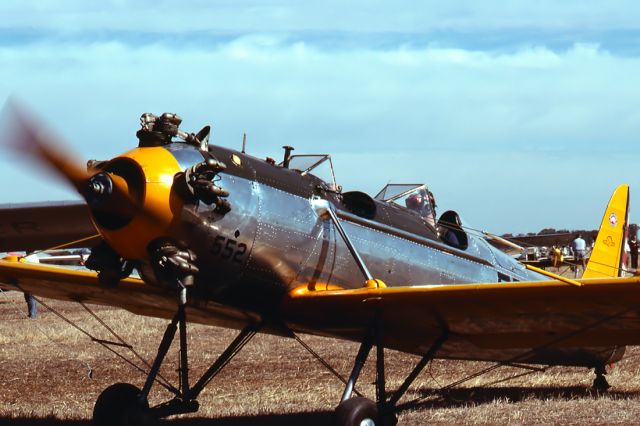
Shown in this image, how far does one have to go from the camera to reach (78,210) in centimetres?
2634

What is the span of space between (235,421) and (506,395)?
317 centimetres

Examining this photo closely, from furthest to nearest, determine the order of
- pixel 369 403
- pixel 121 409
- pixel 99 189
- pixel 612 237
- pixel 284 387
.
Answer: pixel 612 237 < pixel 284 387 < pixel 121 409 < pixel 369 403 < pixel 99 189

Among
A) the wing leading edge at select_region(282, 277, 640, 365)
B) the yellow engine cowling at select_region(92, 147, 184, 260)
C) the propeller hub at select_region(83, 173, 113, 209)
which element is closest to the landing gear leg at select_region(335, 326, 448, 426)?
the wing leading edge at select_region(282, 277, 640, 365)

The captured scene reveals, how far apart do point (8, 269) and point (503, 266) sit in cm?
467

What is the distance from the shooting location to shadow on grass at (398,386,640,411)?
10.6 metres

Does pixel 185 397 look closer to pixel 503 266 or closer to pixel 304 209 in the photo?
pixel 304 209

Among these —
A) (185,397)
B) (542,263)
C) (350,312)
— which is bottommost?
(542,263)

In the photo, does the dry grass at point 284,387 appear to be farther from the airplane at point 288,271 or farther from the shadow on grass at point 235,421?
the airplane at point 288,271

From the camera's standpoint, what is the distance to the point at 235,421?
9.44 m

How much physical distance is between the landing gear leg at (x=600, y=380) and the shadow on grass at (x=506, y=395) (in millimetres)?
79

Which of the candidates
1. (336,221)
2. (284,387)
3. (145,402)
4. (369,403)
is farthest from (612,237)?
(145,402)

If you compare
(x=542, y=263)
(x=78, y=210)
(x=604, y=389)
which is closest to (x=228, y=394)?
(x=604, y=389)

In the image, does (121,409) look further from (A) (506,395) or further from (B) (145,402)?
(A) (506,395)

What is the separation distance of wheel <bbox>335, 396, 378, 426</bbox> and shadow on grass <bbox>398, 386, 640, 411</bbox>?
2.34m
